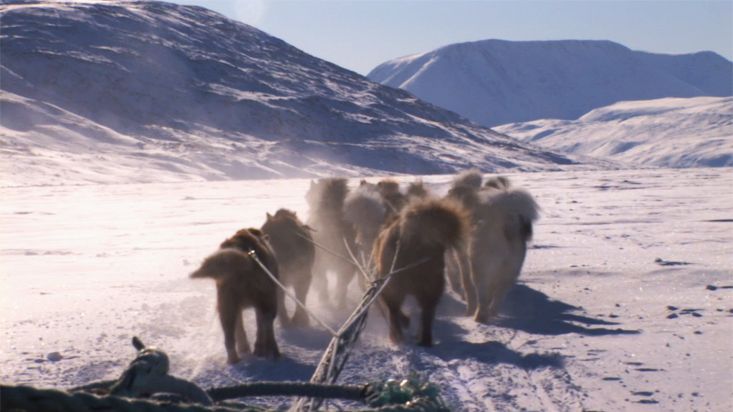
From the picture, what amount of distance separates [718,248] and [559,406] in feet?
24.5

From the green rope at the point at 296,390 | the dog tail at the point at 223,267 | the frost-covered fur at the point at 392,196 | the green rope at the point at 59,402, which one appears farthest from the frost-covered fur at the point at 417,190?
the green rope at the point at 59,402

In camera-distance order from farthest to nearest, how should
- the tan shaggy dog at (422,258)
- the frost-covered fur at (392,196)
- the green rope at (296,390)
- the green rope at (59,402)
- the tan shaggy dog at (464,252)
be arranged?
the frost-covered fur at (392,196), the tan shaggy dog at (464,252), the tan shaggy dog at (422,258), the green rope at (296,390), the green rope at (59,402)

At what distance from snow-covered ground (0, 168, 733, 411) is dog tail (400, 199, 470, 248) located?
74 centimetres

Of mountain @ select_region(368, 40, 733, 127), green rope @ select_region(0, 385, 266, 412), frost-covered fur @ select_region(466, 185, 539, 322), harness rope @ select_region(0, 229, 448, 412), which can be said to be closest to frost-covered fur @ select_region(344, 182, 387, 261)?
frost-covered fur @ select_region(466, 185, 539, 322)

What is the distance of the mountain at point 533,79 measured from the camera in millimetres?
138375

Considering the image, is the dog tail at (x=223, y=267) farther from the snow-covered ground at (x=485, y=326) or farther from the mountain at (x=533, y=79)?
the mountain at (x=533, y=79)

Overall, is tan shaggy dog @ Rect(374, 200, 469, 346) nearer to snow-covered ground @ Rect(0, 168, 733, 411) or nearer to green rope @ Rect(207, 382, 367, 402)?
snow-covered ground @ Rect(0, 168, 733, 411)

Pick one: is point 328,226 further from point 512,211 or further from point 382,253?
point 382,253

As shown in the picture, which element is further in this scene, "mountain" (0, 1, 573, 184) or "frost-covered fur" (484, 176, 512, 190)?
"mountain" (0, 1, 573, 184)

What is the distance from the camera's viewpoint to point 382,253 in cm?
698

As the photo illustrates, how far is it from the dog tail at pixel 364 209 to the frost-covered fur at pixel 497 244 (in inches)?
33.0

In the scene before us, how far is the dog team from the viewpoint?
5934mm

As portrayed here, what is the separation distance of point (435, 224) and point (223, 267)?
1657 millimetres

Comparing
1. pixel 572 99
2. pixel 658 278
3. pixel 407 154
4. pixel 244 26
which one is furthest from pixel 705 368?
pixel 572 99
